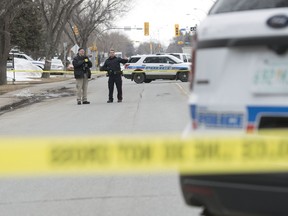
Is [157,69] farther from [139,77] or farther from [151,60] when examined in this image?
[139,77]

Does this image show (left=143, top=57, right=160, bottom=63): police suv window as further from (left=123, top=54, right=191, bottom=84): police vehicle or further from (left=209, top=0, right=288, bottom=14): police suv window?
(left=209, top=0, right=288, bottom=14): police suv window

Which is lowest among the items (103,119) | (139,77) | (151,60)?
(103,119)

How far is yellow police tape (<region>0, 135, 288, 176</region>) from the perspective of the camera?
9.86ft

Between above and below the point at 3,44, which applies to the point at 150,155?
below

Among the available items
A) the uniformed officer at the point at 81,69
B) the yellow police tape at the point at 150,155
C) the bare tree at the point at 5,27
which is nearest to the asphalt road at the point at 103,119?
the uniformed officer at the point at 81,69

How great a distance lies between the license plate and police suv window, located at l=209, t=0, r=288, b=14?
0.49 m

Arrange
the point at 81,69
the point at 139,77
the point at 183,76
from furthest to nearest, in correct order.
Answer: the point at 139,77
the point at 183,76
the point at 81,69

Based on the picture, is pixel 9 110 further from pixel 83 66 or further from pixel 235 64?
pixel 235 64

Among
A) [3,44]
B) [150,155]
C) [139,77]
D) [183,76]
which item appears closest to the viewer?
[150,155]

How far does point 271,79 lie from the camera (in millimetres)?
3043

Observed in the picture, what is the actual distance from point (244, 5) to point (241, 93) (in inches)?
31.3

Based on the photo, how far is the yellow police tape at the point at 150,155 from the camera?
9.86 feet

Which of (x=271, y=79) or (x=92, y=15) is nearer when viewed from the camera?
(x=271, y=79)

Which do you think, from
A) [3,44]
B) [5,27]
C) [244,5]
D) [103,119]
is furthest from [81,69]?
[244,5]
